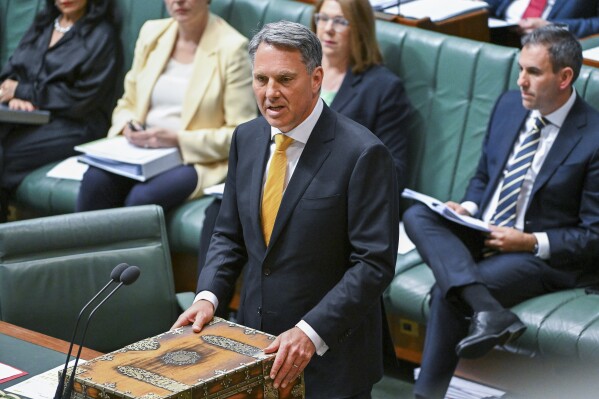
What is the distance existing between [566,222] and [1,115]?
251 cm

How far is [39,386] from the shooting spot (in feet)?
8.20

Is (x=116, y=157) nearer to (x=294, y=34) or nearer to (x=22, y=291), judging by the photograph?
(x=22, y=291)

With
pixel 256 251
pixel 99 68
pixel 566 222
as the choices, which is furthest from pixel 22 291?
pixel 99 68

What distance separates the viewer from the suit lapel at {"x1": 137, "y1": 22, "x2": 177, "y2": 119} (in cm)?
477

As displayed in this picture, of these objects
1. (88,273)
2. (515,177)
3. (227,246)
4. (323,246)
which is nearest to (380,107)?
(515,177)

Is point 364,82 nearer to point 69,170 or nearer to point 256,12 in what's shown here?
point 256,12

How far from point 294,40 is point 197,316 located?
627 mm

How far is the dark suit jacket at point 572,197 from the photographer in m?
3.76

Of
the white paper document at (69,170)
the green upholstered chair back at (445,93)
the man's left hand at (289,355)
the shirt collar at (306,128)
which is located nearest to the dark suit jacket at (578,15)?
the green upholstered chair back at (445,93)

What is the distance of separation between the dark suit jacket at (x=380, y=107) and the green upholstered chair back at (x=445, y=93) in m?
0.14

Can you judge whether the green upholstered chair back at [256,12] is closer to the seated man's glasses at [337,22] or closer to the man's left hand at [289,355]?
the seated man's glasses at [337,22]

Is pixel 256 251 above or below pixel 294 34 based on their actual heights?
below

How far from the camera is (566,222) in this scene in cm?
383

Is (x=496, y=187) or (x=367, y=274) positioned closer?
(x=367, y=274)
